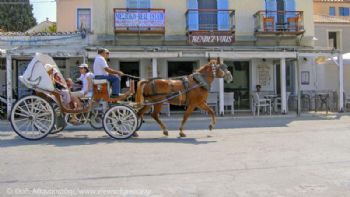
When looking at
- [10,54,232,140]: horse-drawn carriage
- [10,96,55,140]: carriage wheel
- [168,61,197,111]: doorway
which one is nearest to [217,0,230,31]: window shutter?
[168,61,197,111]: doorway

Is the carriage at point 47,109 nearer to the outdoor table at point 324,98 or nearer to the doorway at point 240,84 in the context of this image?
the doorway at point 240,84

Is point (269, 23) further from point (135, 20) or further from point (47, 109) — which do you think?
point (47, 109)

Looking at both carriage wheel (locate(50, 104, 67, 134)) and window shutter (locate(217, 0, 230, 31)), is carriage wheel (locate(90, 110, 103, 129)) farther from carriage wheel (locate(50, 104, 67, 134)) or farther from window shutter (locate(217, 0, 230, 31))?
window shutter (locate(217, 0, 230, 31))

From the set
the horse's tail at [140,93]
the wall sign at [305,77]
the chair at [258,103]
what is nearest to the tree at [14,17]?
the wall sign at [305,77]

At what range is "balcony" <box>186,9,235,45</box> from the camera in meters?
21.6

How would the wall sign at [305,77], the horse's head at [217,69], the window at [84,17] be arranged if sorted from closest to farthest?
the horse's head at [217,69] → the wall sign at [305,77] → the window at [84,17]

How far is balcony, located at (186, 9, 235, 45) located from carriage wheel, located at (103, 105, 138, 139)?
443 inches

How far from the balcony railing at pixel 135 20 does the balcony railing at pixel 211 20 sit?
5.57 ft

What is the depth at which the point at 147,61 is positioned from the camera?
22.3 metres

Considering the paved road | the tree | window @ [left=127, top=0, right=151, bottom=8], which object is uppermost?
the tree

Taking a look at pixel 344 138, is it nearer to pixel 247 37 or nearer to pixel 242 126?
pixel 242 126

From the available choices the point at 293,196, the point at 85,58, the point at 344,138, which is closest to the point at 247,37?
the point at 85,58

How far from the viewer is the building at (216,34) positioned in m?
21.0

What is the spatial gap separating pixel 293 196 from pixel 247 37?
56.9ft
